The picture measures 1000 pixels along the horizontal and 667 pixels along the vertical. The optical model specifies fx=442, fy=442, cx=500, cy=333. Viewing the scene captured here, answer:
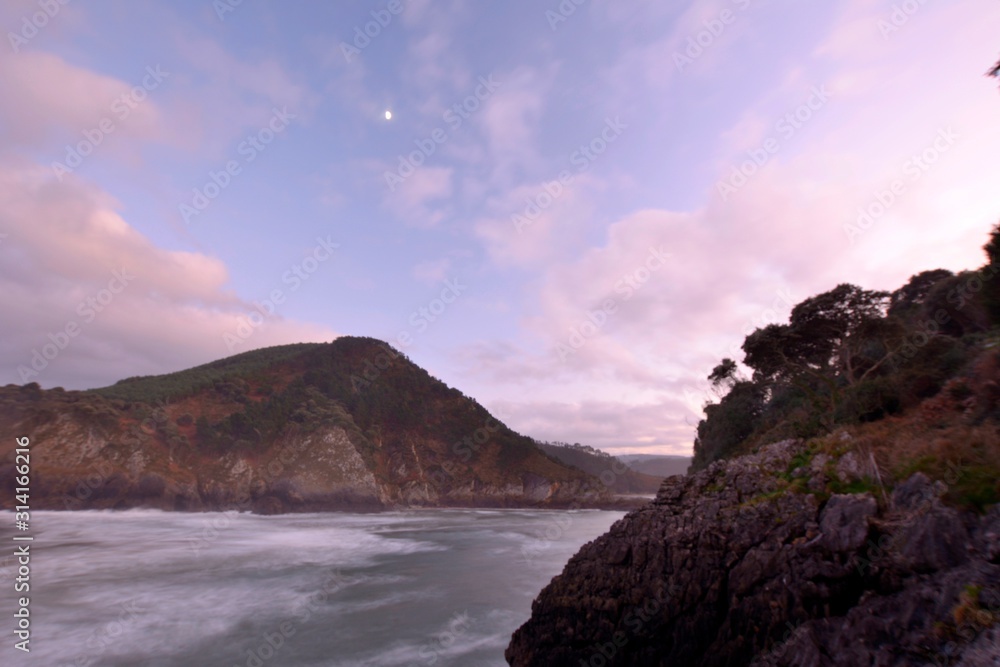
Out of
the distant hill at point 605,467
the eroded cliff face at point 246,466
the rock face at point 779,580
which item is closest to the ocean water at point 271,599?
the rock face at point 779,580

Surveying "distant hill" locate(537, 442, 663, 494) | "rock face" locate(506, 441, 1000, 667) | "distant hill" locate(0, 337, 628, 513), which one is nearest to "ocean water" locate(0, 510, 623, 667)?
"rock face" locate(506, 441, 1000, 667)

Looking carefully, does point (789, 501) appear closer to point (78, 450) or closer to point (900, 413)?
point (900, 413)

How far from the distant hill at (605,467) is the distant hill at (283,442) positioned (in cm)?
5343

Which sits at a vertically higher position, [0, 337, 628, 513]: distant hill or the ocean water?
[0, 337, 628, 513]: distant hill

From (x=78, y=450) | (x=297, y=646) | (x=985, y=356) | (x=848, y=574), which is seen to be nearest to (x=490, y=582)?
(x=297, y=646)

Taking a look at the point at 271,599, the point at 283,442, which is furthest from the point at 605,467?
the point at 271,599

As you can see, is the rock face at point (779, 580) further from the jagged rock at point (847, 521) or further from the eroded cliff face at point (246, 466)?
the eroded cliff face at point (246, 466)

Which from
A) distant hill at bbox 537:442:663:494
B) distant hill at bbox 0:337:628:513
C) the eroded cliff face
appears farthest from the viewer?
distant hill at bbox 537:442:663:494

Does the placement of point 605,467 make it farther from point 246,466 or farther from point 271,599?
point 271,599

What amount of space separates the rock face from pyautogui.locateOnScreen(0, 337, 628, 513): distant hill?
64.0 meters

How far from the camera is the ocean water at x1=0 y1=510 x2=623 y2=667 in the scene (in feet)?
37.8

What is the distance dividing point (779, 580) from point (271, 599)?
17208mm

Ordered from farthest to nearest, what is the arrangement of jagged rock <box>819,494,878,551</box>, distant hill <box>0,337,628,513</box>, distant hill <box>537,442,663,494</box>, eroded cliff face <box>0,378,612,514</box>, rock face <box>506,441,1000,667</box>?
distant hill <box>537,442,663,494</box> → distant hill <box>0,337,628,513</box> → eroded cliff face <box>0,378,612,514</box> → jagged rock <box>819,494,878,551</box> → rock face <box>506,441,1000,667</box>

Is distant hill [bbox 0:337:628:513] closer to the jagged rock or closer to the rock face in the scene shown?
the rock face
